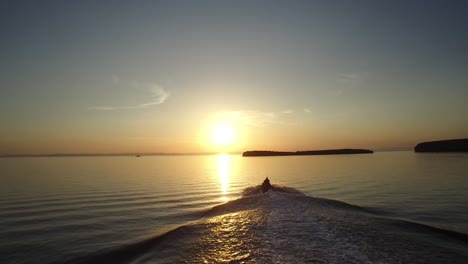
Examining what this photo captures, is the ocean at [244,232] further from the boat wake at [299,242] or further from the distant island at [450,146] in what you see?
the distant island at [450,146]

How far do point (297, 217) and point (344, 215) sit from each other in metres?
3.28

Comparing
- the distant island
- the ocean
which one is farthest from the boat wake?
the distant island

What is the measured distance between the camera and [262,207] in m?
19.9

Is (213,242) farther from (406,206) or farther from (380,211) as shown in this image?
(406,206)

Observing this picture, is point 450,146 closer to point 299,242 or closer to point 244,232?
point 299,242

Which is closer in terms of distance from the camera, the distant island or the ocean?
the ocean

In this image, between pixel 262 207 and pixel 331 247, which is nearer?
pixel 331 247

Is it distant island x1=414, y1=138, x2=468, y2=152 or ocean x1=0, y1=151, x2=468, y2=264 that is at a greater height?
distant island x1=414, y1=138, x2=468, y2=152

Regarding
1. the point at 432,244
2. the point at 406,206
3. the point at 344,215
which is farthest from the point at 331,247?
the point at 406,206

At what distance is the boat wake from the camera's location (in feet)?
33.7

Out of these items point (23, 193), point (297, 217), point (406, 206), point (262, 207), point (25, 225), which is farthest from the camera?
point (23, 193)

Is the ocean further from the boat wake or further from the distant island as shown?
the distant island

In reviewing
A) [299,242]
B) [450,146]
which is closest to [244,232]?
[299,242]

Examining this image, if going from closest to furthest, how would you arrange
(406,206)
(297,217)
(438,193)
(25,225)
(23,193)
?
(297,217), (25,225), (406,206), (438,193), (23,193)
